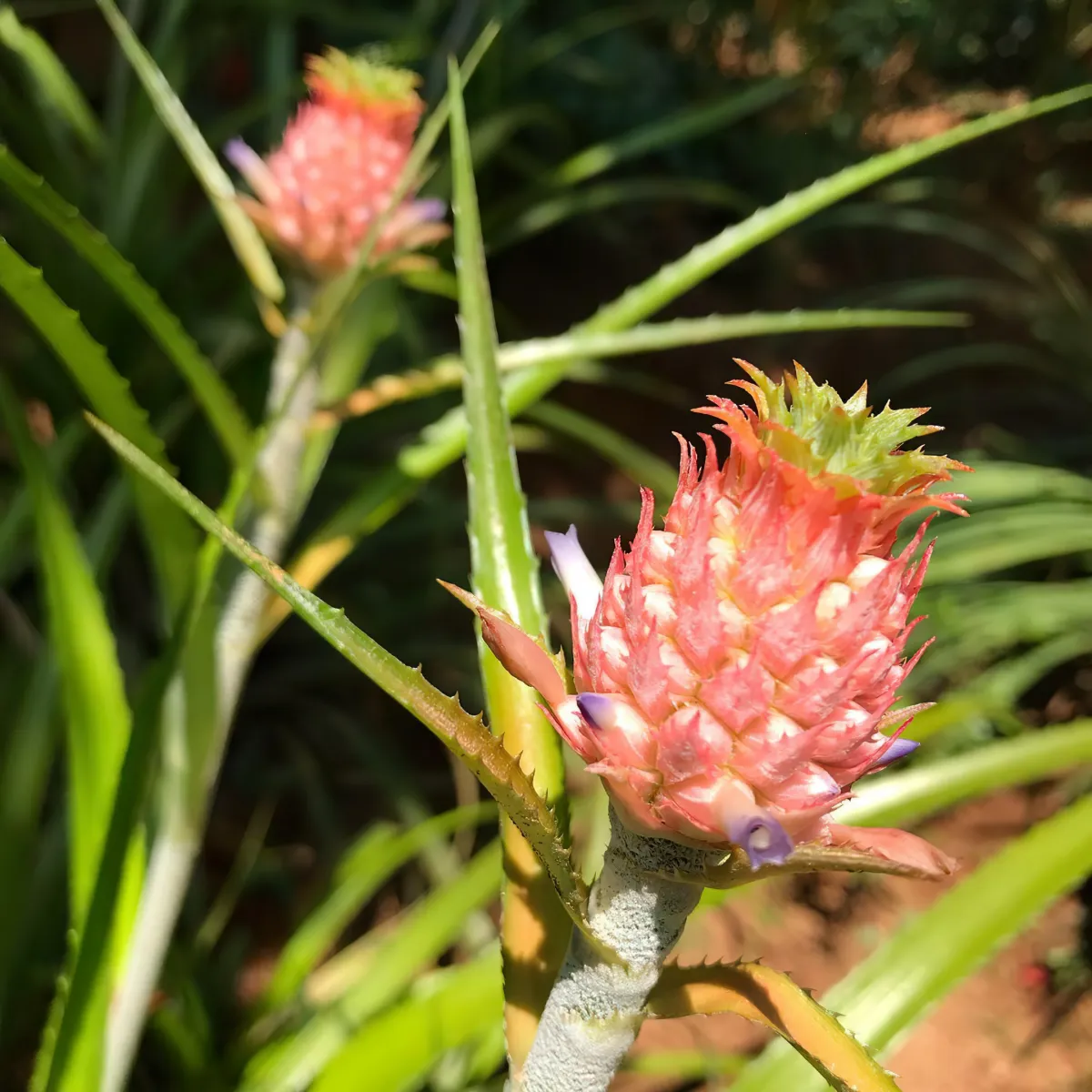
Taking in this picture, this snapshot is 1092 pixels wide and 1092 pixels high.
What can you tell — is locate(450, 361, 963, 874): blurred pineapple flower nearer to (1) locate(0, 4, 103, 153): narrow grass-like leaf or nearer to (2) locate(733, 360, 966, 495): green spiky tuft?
(2) locate(733, 360, 966, 495): green spiky tuft

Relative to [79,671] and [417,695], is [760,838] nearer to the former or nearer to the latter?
[417,695]

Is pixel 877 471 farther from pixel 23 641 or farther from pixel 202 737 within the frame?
pixel 23 641

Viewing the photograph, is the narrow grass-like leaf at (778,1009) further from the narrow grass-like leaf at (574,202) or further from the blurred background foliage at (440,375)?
the narrow grass-like leaf at (574,202)

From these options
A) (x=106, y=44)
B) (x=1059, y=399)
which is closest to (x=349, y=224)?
(x=106, y=44)

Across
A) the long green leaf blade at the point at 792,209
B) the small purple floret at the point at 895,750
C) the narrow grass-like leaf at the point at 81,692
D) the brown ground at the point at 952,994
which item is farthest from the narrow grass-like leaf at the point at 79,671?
the brown ground at the point at 952,994

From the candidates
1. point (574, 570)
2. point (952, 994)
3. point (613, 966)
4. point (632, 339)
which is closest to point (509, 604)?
point (574, 570)
